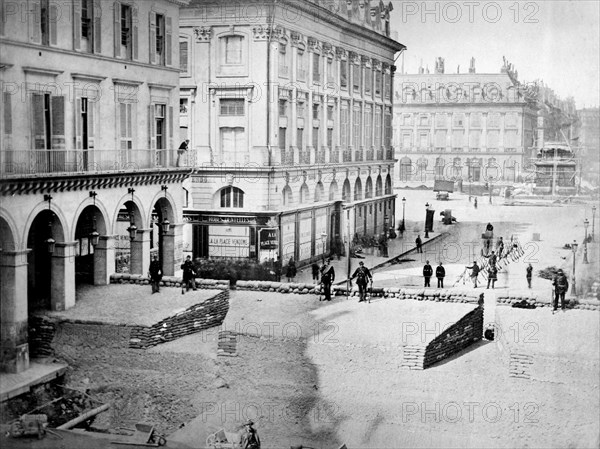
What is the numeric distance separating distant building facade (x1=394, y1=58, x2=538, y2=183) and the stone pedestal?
3.59 m

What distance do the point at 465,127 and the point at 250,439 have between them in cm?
657

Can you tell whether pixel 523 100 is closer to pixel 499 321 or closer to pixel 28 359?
pixel 499 321

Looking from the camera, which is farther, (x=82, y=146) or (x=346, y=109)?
(x=346, y=109)

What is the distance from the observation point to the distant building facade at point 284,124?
1356 cm

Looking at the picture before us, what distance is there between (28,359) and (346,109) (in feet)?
22.1

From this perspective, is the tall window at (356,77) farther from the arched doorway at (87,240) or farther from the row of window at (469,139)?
the arched doorway at (87,240)

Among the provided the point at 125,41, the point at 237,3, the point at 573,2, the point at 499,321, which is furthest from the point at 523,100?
the point at 125,41

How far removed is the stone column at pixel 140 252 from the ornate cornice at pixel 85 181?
0.76m

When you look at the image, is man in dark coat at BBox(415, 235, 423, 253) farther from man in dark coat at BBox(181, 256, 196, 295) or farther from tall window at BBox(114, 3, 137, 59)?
tall window at BBox(114, 3, 137, 59)

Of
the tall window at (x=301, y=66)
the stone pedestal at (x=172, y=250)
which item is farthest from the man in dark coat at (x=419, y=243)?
the stone pedestal at (x=172, y=250)

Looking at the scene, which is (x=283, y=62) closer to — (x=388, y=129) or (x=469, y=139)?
(x=388, y=129)

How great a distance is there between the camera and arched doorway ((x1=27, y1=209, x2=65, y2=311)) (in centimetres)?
1147

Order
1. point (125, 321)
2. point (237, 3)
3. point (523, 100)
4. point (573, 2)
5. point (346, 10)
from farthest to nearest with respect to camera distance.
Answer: point (346, 10) → point (237, 3) → point (523, 100) → point (125, 321) → point (573, 2)

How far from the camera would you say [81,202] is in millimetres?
11883
